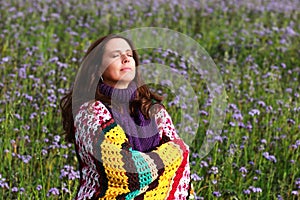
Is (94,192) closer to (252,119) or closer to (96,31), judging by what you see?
(252,119)

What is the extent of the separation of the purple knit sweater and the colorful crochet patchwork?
0.07m

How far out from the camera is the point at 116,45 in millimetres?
3172

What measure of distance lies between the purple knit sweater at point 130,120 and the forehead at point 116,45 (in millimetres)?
181

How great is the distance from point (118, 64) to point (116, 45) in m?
0.10

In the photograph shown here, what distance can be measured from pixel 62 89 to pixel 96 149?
2.44m

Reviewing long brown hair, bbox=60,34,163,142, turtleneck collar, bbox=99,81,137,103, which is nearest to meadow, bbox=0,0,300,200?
long brown hair, bbox=60,34,163,142

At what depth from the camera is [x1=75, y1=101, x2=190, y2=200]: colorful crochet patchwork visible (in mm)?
3012

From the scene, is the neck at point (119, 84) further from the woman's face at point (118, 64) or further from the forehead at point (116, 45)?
the forehead at point (116, 45)

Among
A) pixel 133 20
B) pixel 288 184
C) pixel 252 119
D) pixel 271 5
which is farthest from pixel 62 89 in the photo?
pixel 271 5

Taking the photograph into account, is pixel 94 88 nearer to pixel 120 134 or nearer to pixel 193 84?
pixel 120 134

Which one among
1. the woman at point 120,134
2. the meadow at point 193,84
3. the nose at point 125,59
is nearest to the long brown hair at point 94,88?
the woman at point 120,134

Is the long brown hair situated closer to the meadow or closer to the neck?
the neck

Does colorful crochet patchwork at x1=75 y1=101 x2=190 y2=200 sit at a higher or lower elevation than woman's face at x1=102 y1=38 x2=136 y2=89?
lower

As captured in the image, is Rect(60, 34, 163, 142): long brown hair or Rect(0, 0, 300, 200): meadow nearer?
Rect(60, 34, 163, 142): long brown hair
